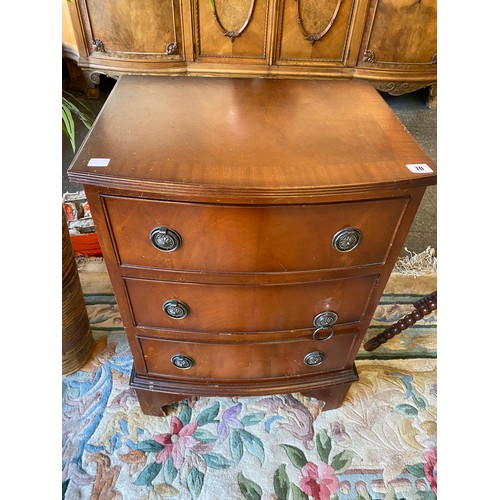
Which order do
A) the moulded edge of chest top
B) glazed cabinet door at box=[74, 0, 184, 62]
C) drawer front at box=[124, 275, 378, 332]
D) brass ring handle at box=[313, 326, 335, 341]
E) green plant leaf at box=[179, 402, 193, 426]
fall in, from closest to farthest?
the moulded edge of chest top < drawer front at box=[124, 275, 378, 332] < brass ring handle at box=[313, 326, 335, 341] < green plant leaf at box=[179, 402, 193, 426] < glazed cabinet door at box=[74, 0, 184, 62]

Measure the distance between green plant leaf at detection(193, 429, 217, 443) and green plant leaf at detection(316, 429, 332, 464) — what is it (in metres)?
0.27

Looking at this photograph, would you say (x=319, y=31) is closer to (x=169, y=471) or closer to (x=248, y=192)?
(x=248, y=192)

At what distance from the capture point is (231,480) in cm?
97

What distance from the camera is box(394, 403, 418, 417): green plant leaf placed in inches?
44.1

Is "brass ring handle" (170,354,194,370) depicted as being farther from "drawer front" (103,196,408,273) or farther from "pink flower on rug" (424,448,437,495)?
"pink flower on rug" (424,448,437,495)

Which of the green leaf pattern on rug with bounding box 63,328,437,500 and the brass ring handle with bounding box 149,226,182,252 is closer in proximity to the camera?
the brass ring handle with bounding box 149,226,182,252

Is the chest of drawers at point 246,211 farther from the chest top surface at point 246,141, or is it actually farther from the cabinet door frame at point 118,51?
the cabinet door frame at point 118,51

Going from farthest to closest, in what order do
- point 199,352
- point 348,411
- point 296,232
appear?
point 348,411
point 199,352
point 296,232

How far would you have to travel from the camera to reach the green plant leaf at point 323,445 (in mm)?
1027

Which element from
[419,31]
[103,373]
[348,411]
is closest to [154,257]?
[103,373]

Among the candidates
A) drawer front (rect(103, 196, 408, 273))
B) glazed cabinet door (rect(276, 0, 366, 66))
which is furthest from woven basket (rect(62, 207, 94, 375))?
glazed cabinet door (rect(276, 0, 366, 66))

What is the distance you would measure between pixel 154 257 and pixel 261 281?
7.6 inches

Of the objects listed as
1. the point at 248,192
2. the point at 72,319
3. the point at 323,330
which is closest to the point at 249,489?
the point at 323,330

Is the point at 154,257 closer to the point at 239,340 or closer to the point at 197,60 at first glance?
the point at 239,340
